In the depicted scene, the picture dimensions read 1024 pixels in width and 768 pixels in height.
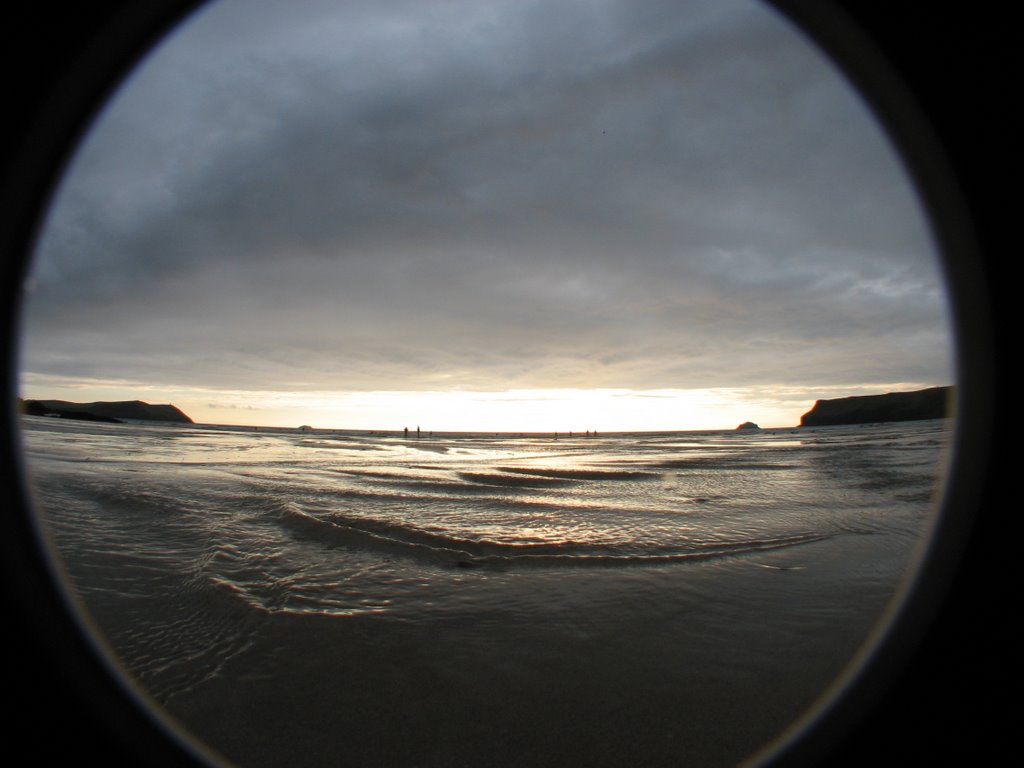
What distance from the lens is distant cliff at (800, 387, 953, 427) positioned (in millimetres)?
85250

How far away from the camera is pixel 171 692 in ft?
8.09

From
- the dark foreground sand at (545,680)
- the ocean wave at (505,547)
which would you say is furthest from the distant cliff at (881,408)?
the dark foreground sand at (545,680)

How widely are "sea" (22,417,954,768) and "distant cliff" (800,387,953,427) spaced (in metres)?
99.4

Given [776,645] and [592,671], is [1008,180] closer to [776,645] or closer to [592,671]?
[592,671]

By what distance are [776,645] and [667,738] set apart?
1287 millimetres

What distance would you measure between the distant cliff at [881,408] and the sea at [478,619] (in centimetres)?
9938

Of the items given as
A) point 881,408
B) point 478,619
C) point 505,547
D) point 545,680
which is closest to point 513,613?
point 478,619

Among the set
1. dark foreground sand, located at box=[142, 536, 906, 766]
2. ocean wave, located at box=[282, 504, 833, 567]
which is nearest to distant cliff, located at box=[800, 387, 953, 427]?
→ ocean wave, located at box=[282, 504, 833, 567]

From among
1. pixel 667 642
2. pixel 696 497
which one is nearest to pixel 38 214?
pixel 667 642

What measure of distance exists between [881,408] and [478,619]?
118m

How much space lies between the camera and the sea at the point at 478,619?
2.15 metres

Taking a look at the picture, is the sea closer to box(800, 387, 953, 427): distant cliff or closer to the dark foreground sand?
the dark foreground sand

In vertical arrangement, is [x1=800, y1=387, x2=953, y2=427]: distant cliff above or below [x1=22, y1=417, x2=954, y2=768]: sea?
above

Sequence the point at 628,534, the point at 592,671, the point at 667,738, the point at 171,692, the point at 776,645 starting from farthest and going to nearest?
the point at 628,534
the point at 776,645
the point at 592,671
the point at 171,692
the point at 667,738
